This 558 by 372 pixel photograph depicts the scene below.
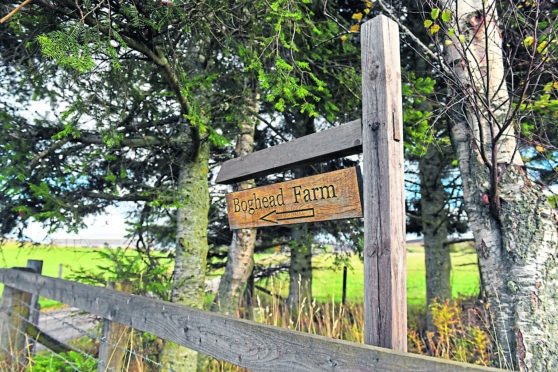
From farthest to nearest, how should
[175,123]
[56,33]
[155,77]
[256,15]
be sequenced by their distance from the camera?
[175,123], [155,77], [256,15], [56,33]

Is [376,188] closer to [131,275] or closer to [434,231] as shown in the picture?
[131,275]

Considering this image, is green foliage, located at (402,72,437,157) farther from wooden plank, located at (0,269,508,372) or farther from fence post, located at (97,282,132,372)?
fence post, located at (97,282,132,372)

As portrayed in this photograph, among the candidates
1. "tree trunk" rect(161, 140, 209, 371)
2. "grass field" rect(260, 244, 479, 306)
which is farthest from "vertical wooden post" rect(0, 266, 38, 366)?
"grass field" rect(260, 244, 479, 306)

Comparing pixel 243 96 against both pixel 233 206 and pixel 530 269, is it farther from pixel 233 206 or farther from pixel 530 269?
pixel 530 269

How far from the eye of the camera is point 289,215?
218 cm

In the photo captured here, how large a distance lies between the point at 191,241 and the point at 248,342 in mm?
2815

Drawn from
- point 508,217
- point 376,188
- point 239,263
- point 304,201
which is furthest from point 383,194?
point 239,263

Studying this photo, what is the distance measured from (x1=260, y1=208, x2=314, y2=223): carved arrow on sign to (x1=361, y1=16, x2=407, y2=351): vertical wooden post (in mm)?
392

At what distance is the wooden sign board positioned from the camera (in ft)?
6.11

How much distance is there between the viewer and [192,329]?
223 cm

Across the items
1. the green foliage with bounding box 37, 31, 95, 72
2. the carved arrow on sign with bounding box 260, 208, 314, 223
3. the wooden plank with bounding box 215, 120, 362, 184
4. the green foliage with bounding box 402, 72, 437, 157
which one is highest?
the green foliage with bounding box 402, 72, 437, 157

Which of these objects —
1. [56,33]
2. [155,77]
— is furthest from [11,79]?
[56,33]

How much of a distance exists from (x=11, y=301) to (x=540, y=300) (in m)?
5.27

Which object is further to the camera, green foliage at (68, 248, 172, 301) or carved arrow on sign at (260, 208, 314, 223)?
green foliage at (68, 248, 172, 301)
